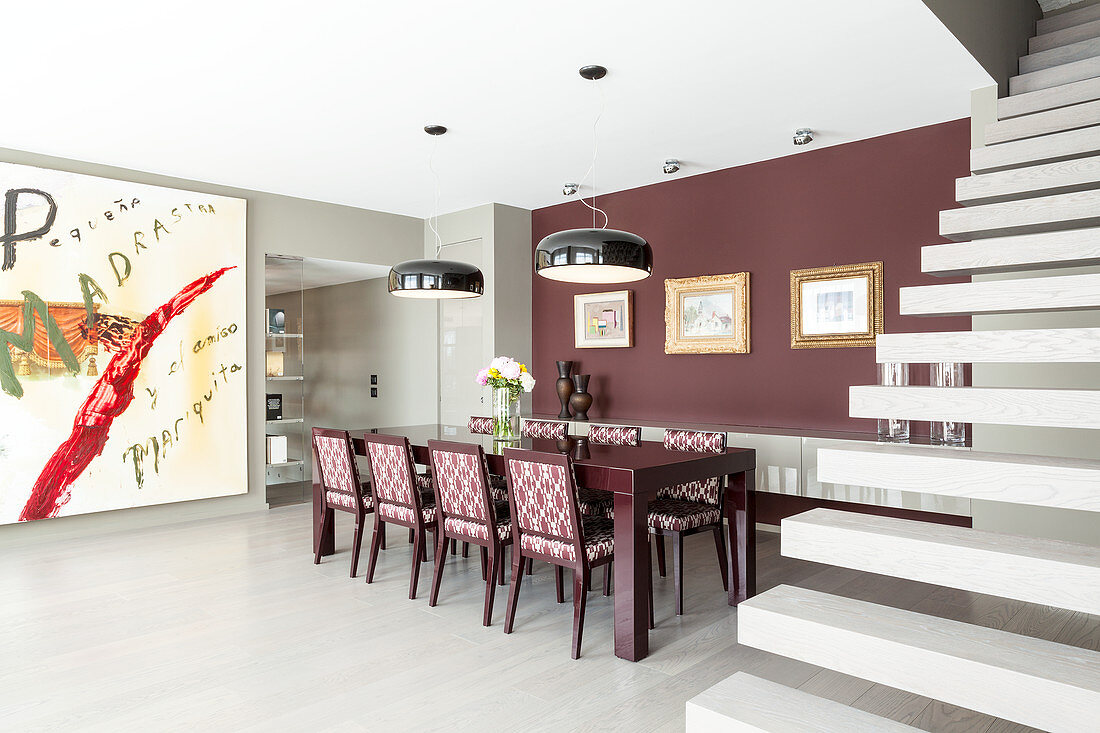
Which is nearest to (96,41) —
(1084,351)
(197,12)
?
(197,12)

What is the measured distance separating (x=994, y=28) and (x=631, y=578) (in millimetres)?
3579

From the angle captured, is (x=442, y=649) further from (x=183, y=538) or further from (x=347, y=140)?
(x=347, y=140)

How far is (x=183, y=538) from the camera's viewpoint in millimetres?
5316

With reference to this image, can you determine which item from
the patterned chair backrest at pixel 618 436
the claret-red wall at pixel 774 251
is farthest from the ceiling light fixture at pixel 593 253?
the claret-red wall at pixel 774 251

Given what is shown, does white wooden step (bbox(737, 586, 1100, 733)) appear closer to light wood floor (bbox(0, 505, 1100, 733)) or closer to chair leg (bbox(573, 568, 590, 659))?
light wood floor (bbox(0, 505, 1100, 733))

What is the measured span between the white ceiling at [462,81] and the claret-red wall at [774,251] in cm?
23

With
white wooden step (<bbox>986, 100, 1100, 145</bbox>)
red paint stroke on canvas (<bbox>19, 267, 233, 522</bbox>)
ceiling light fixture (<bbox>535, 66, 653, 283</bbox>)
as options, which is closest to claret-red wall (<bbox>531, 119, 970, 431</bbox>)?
→ white wooden step (<bbox>986, 100, 1100, 145</bbox>)

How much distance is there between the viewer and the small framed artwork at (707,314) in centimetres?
568

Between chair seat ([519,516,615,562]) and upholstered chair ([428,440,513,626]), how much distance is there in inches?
8.5

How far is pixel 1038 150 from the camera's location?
11.1ft

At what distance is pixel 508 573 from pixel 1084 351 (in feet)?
10.4

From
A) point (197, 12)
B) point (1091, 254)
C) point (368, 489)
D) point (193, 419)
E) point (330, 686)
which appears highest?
point (197, 12)

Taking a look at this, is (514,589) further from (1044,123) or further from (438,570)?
(1044,123)

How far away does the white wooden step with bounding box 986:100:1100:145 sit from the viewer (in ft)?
11.3
